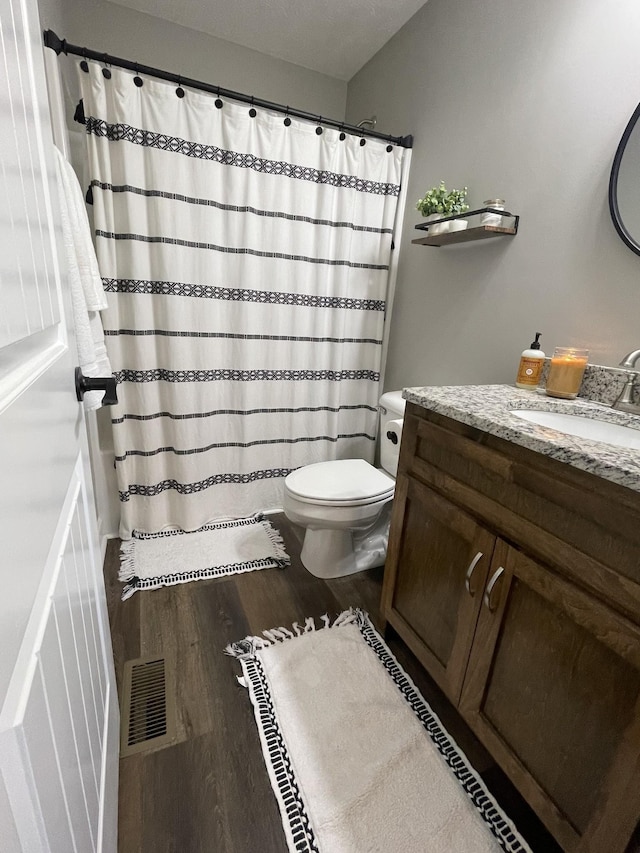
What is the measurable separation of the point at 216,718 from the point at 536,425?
1.19 metres

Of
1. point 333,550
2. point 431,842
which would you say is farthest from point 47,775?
point 333,550

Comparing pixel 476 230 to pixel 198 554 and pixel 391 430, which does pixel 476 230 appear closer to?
pixel 391 430

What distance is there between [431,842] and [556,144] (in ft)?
6.46

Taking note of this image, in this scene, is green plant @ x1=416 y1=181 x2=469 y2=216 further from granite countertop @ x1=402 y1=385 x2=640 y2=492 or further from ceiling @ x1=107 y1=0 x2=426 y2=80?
ceiling @ x1=107 y1=0 x2=426 y2=80

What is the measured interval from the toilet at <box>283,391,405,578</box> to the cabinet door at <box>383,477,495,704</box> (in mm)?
296

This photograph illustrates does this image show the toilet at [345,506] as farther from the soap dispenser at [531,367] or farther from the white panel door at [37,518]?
the white panel door at [37,518]

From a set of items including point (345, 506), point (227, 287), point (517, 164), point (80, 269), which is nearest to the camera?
point (80, 269)

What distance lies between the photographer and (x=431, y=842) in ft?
3.01

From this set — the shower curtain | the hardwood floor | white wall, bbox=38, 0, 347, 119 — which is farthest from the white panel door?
white wall, bbox=38, 0, 347, 119

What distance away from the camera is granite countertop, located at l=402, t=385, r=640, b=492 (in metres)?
0.69

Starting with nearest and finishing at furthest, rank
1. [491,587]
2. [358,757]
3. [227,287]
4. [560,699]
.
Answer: [560,699] < [491,587] < [358,757] < [227,287]

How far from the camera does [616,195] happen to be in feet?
3.74

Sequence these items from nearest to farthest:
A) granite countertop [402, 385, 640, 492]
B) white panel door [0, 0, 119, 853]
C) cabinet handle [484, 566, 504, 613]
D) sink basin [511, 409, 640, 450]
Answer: white panel door [0, 0, 119, 853], granite countertop [402, 385, 640, 492], cabinet handle [484, 566, 504, 613], sink basin [511, 409, 640, 450]

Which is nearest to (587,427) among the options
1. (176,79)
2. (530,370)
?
(530,370)
